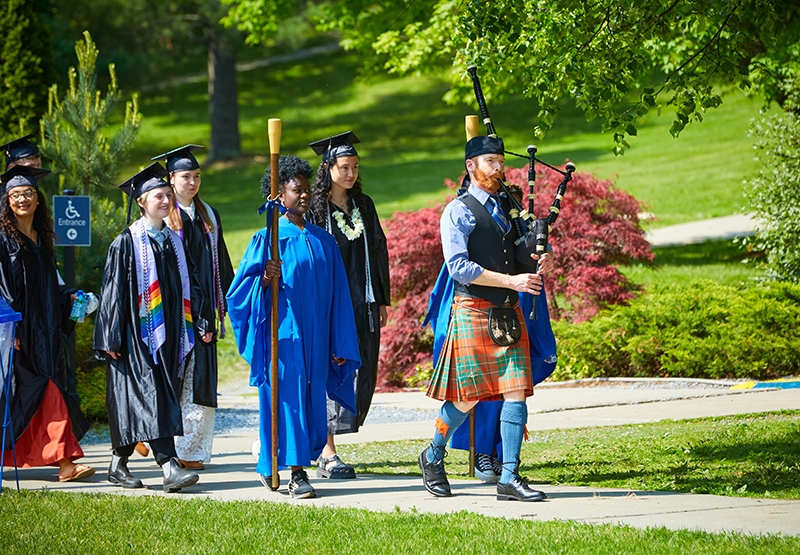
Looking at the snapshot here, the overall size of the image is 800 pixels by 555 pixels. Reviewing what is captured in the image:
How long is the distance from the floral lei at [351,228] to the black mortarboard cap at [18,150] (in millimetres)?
2670

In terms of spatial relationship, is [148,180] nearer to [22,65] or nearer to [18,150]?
[18,150]

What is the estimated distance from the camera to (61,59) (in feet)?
97.3

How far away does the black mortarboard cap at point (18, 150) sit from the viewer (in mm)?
8734

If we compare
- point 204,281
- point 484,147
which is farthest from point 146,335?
point 484,147

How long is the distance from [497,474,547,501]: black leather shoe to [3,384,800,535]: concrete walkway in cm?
7

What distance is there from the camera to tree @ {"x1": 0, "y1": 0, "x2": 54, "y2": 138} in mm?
16891

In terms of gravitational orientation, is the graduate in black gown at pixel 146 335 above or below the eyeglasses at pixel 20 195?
below

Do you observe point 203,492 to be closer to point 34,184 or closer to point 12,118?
point 34,184

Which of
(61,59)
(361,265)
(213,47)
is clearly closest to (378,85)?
(213,47)

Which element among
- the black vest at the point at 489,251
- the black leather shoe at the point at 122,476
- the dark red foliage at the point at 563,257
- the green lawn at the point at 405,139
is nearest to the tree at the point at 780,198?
the dark red foliage at the point at 563,257

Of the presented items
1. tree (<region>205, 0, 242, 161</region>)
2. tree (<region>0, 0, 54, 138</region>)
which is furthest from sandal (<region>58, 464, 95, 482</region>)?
tree (<region>205, 0, 242, 161</region>)

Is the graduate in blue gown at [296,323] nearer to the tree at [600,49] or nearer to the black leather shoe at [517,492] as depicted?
the black leather shoe at [517,492]

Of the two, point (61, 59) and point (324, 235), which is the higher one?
point (61, 59)

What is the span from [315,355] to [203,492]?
1161 millimetres
